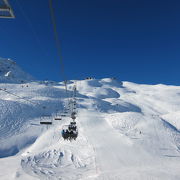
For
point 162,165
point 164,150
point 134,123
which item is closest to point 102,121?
point 134,123

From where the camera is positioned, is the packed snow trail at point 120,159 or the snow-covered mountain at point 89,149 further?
the snow-covered mountain at point 89,149

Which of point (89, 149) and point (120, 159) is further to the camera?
point (89, 149)

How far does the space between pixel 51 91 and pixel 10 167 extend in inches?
2902

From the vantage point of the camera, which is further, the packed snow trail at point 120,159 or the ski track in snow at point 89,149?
the ski track in snow at point 89,149

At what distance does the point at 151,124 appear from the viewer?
5103 centimetres

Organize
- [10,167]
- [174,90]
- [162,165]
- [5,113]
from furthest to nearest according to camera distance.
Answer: [174,90]
[5,113]
[10,167]
[162,165]

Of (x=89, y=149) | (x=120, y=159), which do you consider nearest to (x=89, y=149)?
(x=89, y=149)

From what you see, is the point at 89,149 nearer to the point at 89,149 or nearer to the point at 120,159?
the point at 89,149

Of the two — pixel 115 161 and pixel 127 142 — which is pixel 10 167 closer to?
pixel 115 161

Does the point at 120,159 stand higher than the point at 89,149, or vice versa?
the point at 89,149

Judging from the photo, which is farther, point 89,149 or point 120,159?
point 89,149

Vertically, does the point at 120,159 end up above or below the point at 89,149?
below

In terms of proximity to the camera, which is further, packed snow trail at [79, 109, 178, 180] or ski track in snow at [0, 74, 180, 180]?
ski track in snow at [0, 74, 180, 180]

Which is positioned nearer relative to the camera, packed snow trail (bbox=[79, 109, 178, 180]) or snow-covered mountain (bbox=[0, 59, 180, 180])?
packed snow trail (bbox=[79, 109, 178, 180])
